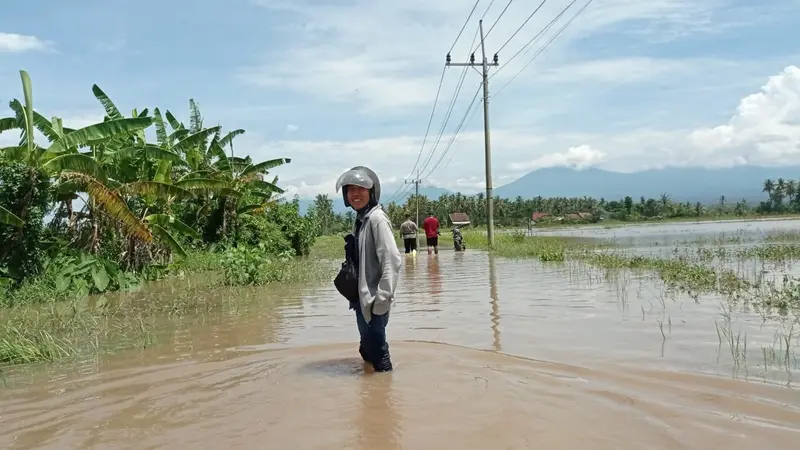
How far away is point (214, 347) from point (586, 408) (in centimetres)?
409

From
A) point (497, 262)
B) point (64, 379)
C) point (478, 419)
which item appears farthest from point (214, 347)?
point (497, 262)

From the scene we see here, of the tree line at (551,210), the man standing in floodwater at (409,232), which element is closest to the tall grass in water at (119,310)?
the man standing in floodwater at (409,232)

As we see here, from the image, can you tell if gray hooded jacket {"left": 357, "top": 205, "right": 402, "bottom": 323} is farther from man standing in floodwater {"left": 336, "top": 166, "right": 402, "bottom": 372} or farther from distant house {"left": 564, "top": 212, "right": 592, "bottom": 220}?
distant house {"left": 564, "top": 212, "right": 592, "bottom": 220}

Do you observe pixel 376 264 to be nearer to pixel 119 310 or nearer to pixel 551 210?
pixel 119 310

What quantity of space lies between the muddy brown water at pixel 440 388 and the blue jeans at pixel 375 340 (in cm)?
12

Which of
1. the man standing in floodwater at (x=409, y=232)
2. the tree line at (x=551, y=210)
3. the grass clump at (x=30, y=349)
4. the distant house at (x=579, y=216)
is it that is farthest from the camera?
the distant house at (x=579, y=216)

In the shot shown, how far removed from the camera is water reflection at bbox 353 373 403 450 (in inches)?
152

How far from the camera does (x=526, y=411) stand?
424 cm

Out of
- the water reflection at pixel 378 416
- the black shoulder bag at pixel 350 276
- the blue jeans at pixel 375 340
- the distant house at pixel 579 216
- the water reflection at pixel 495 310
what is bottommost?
the water reflection at pixel 378 416

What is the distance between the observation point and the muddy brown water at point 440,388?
12.8 feet

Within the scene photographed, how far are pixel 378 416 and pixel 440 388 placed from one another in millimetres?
754

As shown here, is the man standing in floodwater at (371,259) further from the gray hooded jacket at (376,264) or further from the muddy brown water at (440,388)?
the muddy brown water at (440,388)

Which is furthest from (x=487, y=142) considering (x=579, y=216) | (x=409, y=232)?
(x=579, y=216)

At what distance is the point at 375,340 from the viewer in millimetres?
5215
